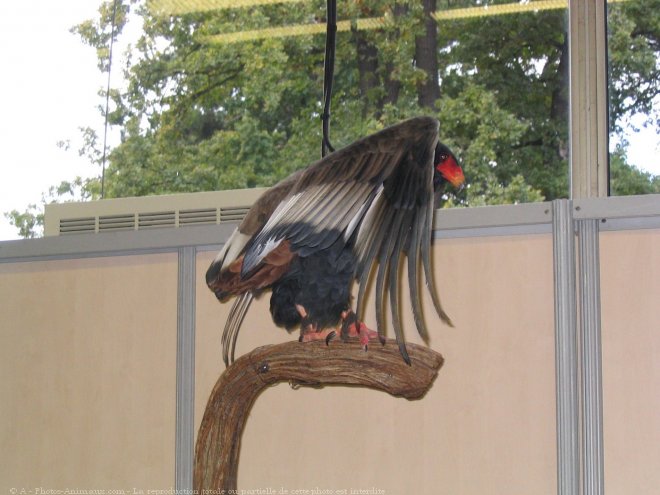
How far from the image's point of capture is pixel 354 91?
2.96 metres

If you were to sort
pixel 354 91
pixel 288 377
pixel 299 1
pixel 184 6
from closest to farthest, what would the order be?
pixel 288 377
pixel 354 91
pixel 299 1
pixel 184 6

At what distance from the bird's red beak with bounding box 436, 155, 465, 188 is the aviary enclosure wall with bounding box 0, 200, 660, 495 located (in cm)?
45

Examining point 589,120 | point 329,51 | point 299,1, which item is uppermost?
point 299,1

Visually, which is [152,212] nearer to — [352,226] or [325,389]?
[325,389]

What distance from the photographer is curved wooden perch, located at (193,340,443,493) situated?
1.15 meters

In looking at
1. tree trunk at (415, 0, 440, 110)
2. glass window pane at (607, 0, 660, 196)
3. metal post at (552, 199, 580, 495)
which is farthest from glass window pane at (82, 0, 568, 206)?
metal post at (552, 199, 580, 495)

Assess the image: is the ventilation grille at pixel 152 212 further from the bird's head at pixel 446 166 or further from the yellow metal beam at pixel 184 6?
the yellow metal beam at pixel 184 6

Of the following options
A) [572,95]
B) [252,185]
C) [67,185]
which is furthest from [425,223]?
[67,185]

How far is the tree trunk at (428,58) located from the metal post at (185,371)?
139 cm

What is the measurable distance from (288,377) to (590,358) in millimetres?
568

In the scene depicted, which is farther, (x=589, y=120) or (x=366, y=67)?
(x=366, y=67)

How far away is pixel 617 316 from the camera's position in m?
1.45

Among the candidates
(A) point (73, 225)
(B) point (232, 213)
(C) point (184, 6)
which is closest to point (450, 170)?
(B) point (232, 213)

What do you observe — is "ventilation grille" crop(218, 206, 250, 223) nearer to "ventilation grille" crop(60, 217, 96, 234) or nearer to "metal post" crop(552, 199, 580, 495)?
"ventilation grille" crop(60, 217, 96, 234)
